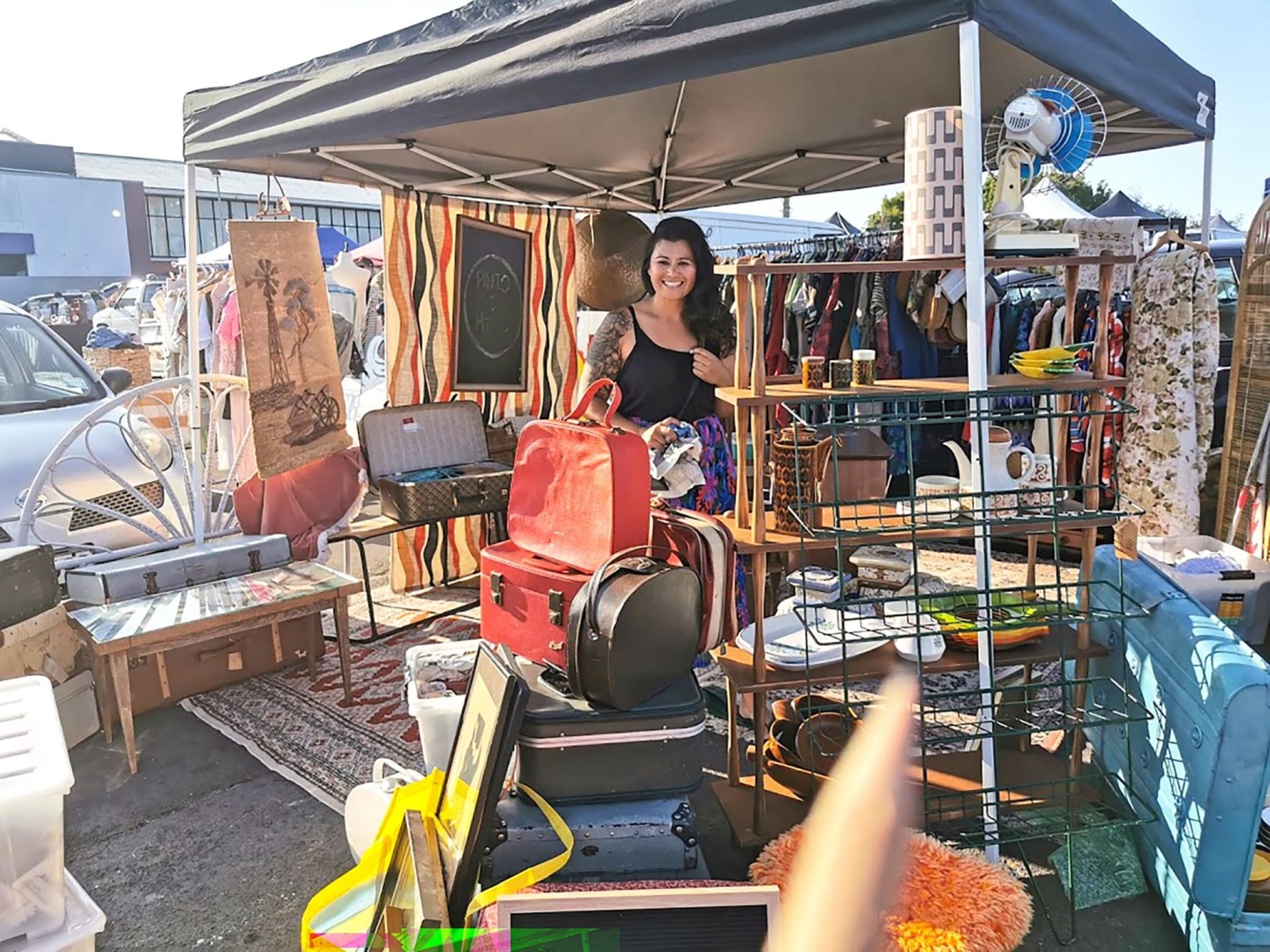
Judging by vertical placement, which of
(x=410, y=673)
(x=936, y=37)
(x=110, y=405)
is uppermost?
(x=936, y=37)

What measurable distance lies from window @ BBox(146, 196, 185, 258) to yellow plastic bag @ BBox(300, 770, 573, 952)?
37.4 m

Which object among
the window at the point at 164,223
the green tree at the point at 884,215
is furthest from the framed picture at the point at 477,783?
the window at the point at 164,223

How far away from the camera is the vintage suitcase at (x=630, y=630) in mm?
2088

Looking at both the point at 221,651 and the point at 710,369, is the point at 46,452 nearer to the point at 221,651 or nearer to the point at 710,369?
the point at 221,651

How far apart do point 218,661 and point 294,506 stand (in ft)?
2.95

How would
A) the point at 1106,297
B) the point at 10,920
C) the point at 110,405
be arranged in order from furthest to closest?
the point at 110,405 < the point at 1106,297 < the point at 10,920

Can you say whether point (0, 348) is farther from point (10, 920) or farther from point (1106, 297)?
point (1106, 297)

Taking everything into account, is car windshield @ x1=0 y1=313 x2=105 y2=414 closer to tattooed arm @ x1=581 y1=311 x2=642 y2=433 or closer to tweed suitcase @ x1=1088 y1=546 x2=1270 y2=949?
tattooed arm @ x1=581 y1=311 x2=642 y2=433

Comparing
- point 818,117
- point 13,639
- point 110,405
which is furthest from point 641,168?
point 13,639

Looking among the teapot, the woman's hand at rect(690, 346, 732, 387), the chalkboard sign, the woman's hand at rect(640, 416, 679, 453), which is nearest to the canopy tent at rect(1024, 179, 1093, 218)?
the chalkboard sign

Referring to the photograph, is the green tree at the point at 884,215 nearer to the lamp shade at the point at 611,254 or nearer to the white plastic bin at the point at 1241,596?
the lamp shade at the point at 611,254

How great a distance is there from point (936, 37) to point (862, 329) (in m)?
2.84

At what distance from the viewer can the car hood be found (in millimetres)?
3762

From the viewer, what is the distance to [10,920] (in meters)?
1.50
